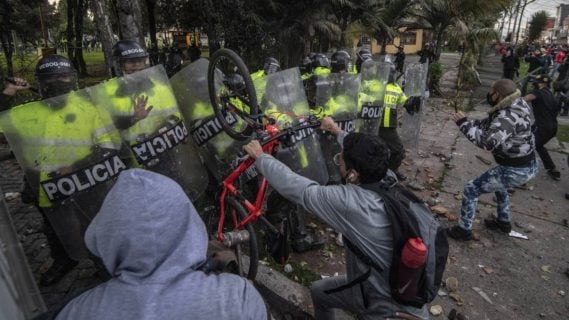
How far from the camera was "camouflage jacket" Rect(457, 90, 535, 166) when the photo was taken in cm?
352

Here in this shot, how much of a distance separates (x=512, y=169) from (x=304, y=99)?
2.28 m

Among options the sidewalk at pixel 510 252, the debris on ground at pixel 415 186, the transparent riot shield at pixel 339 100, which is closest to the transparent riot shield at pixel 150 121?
the transparent riot shield at pixel 339 100

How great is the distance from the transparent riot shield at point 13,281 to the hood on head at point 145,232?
0.88m

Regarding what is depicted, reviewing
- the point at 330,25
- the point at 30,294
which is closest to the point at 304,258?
the point at 30,294

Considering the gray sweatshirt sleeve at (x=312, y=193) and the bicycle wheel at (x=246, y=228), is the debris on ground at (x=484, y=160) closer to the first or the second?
the bicycle wheel at (x=246, y=228)

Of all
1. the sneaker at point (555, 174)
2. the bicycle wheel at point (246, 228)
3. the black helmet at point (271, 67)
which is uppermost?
the black helmet at point (271, 67)

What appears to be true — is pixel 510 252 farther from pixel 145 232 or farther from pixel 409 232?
pixel 145 232

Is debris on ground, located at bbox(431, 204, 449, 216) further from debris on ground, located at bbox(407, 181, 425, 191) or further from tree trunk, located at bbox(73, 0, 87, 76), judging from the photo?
tree trunk, located at bbox(73, 0, 87, 76)

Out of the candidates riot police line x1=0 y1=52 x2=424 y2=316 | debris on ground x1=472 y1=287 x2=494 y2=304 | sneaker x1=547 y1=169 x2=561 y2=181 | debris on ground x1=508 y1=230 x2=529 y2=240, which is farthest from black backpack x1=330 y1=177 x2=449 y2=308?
sneaker x1=547 y1=169 x2=561 y2=181

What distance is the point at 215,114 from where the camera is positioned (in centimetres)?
353

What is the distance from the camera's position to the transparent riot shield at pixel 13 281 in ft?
5.47

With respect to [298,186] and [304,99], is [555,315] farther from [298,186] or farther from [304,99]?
[304,99]

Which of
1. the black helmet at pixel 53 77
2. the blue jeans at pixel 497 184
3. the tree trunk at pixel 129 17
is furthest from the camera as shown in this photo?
the tree trunk at pixel 129 17

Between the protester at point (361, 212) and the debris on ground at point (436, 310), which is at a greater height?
the protester at point (361, 212)
